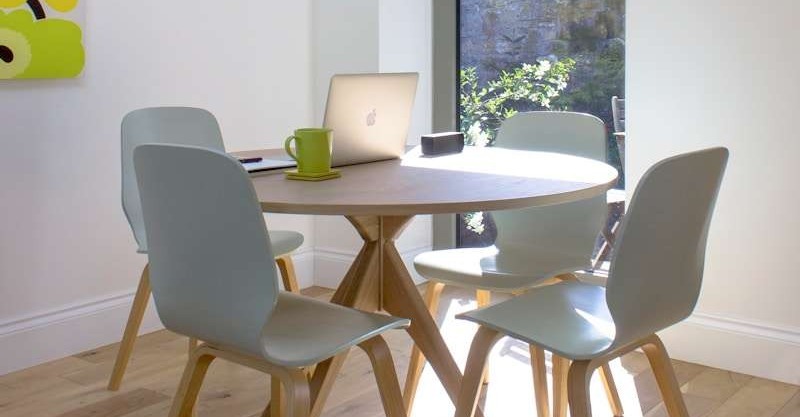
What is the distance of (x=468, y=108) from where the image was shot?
4.29 metres

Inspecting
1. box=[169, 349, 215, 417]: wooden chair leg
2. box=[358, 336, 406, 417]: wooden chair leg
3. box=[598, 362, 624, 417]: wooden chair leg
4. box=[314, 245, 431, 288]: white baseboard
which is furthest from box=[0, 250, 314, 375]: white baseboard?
box=[598, 362, 624, 417]: wooden chair leg

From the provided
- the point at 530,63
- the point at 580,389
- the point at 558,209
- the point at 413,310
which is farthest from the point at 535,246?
the point at 530,63

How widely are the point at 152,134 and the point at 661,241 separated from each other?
1784 mm

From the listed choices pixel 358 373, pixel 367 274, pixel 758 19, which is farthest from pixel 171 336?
pixel 758 19

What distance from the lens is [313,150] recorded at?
2.27m

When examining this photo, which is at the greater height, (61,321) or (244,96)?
(244,96)

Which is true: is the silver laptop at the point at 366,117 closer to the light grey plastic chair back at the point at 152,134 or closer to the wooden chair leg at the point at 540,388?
the light grey plastic chair back at the point at 152,134

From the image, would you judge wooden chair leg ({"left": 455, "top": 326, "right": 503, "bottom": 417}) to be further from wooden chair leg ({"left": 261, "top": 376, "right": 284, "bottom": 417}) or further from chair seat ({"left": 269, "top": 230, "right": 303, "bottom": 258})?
chair seat ({"left": 269, "top": 230, "right": 303, "bottom": 258})

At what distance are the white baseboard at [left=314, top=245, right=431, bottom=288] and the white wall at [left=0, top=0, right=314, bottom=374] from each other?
72cm

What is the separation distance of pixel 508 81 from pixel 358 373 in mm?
1595

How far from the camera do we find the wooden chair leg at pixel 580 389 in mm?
1832

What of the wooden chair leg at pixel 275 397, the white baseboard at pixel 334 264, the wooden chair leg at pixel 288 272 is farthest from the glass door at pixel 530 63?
the wooden chair leg at pixel 275 397

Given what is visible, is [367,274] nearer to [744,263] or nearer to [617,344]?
[617,344]

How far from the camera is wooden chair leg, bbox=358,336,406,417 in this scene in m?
2.01
